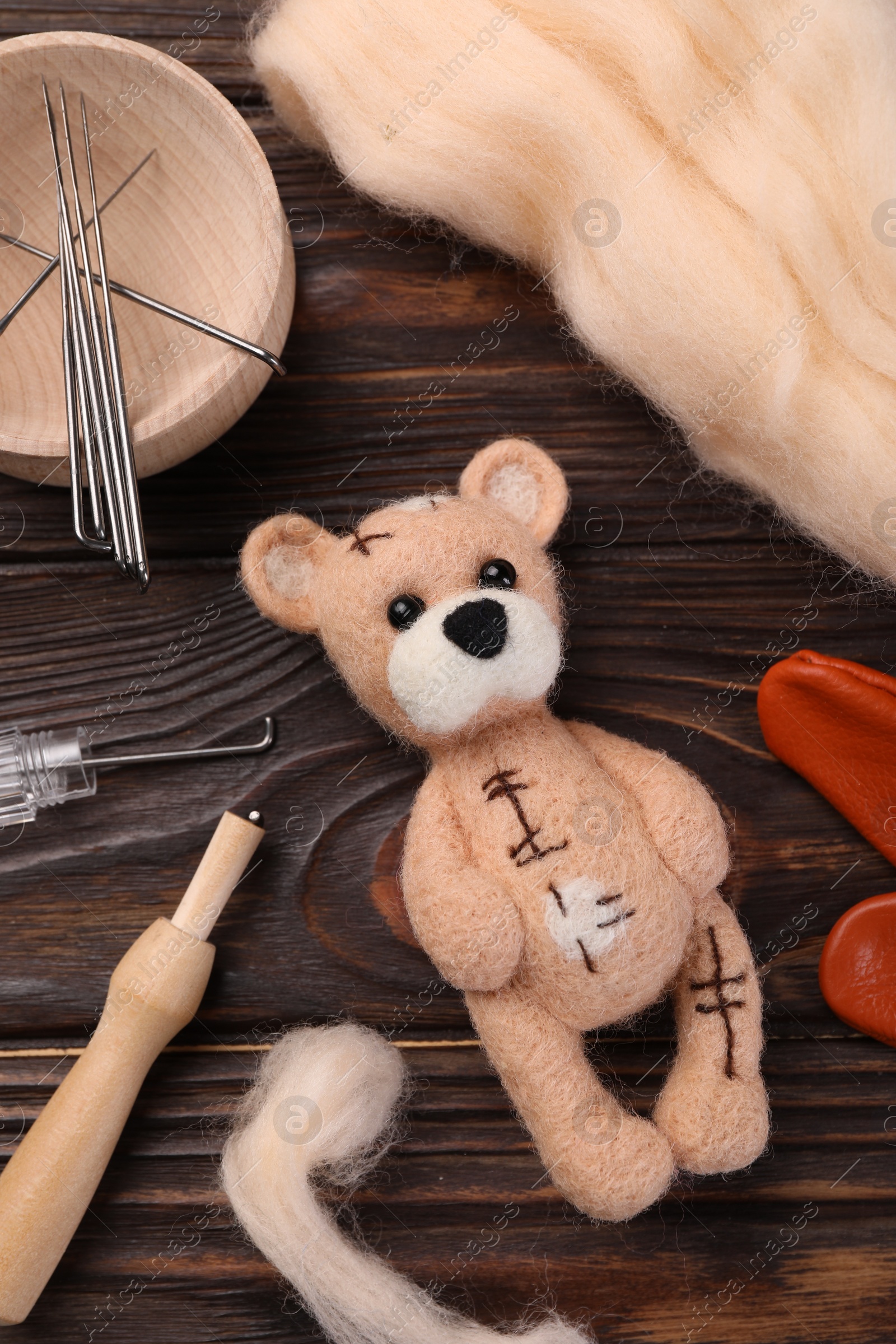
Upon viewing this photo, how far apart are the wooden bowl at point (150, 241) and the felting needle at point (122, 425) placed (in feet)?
0.04

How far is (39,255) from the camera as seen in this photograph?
0.67 metres

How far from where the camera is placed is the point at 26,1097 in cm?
69

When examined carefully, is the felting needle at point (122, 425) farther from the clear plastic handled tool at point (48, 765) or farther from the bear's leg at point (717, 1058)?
the bear's leg at point (717, 1058)

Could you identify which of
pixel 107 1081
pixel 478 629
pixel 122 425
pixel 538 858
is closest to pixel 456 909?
pixel 538 858

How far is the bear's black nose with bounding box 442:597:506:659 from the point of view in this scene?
0.54m

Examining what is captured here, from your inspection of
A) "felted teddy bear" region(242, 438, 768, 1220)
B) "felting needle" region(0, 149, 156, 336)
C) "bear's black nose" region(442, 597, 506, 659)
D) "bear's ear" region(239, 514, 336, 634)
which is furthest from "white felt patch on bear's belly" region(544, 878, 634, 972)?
"felting needle" region(0, 149, 156, 336)

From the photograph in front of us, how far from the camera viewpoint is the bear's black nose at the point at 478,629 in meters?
0.54

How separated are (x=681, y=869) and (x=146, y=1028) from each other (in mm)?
381

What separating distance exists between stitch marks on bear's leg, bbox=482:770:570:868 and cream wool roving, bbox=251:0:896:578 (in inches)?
12.5

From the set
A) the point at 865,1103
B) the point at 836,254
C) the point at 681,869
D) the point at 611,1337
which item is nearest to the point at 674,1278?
the point at 611,1337

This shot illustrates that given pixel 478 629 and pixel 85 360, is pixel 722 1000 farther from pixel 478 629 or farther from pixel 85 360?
pixel 85 360

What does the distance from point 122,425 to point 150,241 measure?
19cm

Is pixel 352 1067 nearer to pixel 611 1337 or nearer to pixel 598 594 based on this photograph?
pixel 611 1337

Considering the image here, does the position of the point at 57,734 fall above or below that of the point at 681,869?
below
